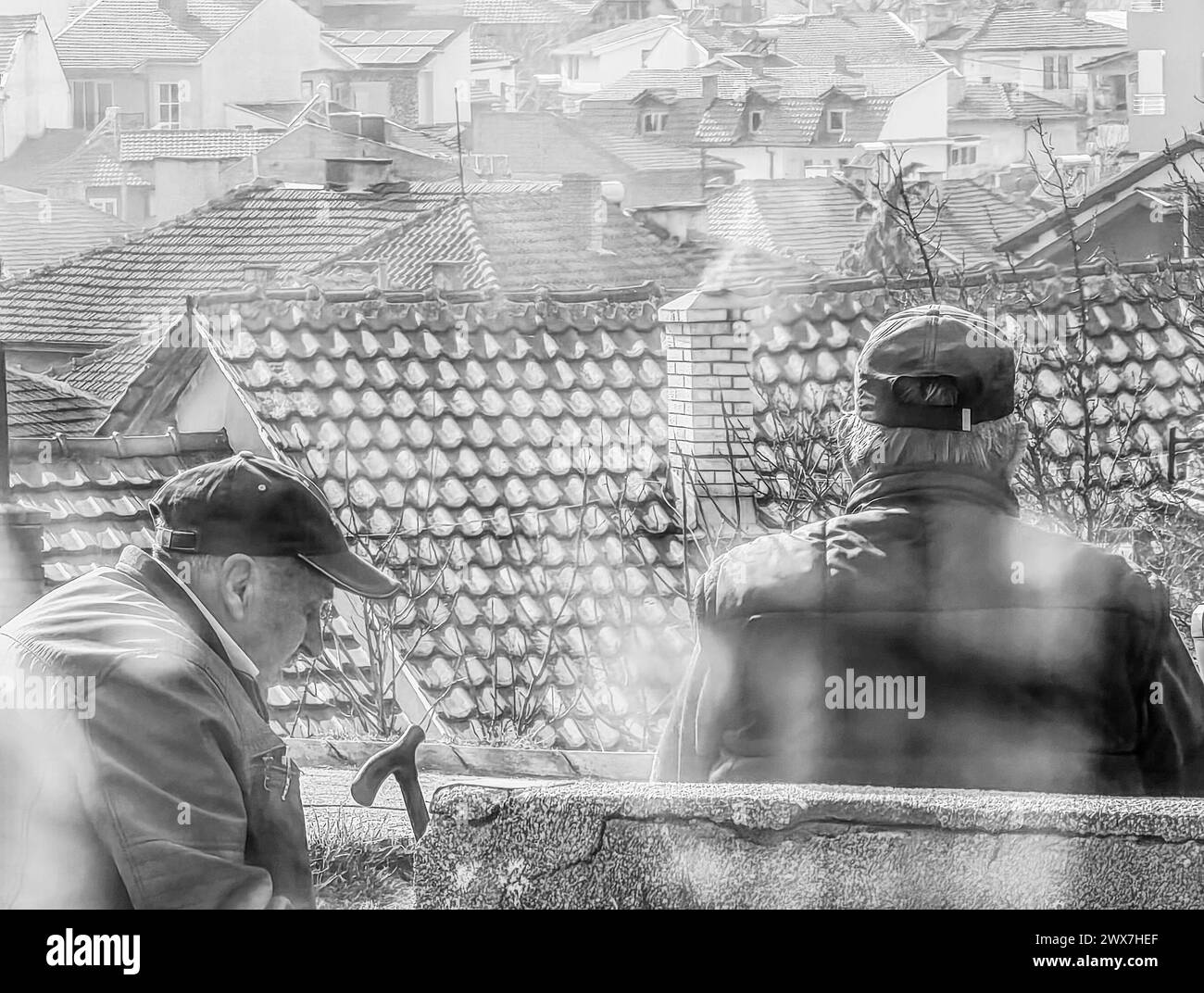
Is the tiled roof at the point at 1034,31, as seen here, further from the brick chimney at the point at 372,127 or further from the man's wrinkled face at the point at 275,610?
the man's wrinkled face at the point at 275,610

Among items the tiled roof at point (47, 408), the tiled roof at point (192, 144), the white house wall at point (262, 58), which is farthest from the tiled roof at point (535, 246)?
the white house wall at point (262, 58)

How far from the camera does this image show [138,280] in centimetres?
841

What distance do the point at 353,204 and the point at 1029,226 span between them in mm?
3792

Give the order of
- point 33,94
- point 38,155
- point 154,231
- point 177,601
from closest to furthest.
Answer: point 177,601, point 33,94, point 38,155, point 154,231

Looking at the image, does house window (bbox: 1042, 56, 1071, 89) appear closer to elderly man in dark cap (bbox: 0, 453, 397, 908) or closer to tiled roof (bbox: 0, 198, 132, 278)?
tiled roof (bbox: 0, 198, 132, 278)

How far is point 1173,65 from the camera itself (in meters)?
6.17

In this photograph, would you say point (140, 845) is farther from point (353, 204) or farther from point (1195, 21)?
point (353, 204)

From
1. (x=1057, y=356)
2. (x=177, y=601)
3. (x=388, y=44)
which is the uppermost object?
(x=388, y=44)

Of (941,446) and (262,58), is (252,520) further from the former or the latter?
(262,58)

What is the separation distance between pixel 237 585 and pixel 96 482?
353 centimetres

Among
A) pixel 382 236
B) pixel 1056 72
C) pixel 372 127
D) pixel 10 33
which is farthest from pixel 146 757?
pixel 382 236

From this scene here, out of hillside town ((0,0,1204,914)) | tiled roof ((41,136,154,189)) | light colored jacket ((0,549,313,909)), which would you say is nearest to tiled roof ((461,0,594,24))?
hillside town ((0,0,1204,914))

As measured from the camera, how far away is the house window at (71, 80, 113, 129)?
18.0 feet

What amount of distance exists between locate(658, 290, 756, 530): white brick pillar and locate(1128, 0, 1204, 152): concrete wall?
1.55 m
